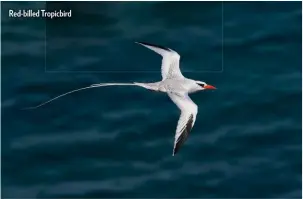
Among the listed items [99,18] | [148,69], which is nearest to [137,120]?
[148,69]

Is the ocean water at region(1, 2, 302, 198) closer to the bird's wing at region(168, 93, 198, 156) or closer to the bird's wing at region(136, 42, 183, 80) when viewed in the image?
the bird's wing at region(136, 42, 183, 80)

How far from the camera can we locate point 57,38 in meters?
6.32

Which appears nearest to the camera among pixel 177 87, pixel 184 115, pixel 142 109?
pixel 184 115

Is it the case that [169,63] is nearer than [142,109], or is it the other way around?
[169,63]

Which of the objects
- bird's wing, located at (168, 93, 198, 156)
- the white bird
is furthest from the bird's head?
bird's wing, located at (168, 93, 198, 156)

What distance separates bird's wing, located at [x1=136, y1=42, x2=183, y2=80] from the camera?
6148 millimetres

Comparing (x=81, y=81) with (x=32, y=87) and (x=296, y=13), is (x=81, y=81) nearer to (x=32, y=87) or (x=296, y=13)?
(x=32, y=87)

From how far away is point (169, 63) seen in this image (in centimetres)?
619

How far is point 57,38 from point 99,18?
38 centimetres

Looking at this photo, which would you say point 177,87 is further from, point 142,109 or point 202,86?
point 142,109

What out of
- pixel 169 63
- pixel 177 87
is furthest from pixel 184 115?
pixel 169 63

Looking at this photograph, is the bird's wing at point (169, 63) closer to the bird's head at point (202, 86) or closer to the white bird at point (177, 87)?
the white bird at point (177, 87)

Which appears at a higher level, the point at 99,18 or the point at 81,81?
the point at 99,18

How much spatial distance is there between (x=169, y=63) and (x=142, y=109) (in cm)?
48
